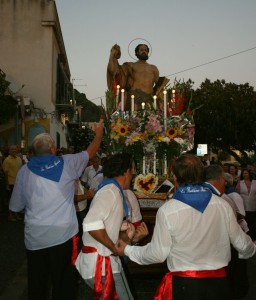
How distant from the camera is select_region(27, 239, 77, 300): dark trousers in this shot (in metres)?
4.47

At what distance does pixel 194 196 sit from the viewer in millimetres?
3268

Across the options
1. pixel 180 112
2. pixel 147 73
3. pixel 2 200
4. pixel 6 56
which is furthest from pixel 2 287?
pixel 6 56

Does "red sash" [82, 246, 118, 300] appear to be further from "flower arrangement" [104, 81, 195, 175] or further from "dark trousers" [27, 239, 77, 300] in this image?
"flower arrangement" [104, 81, 195, 175]

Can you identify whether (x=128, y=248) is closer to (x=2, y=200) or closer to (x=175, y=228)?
(x=175, y=228)

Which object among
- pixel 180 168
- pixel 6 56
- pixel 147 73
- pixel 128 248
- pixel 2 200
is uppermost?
pixel 6 56

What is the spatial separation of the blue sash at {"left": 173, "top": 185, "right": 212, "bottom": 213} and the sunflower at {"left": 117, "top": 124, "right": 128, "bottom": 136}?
3.40 metres

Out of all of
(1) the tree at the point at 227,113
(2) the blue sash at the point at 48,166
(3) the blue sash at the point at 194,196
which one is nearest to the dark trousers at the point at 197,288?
(3) the blue sash at the point at 194,196

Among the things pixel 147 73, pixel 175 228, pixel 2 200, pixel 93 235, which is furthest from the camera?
pixel 2 200

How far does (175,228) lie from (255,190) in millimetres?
7690

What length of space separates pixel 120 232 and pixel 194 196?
2.88ft

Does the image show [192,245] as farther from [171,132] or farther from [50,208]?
[171,132]

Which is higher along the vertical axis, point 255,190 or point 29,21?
point 29,21

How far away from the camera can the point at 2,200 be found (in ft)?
45.4

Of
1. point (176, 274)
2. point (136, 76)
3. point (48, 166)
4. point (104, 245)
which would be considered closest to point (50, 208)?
point (48, 166)
